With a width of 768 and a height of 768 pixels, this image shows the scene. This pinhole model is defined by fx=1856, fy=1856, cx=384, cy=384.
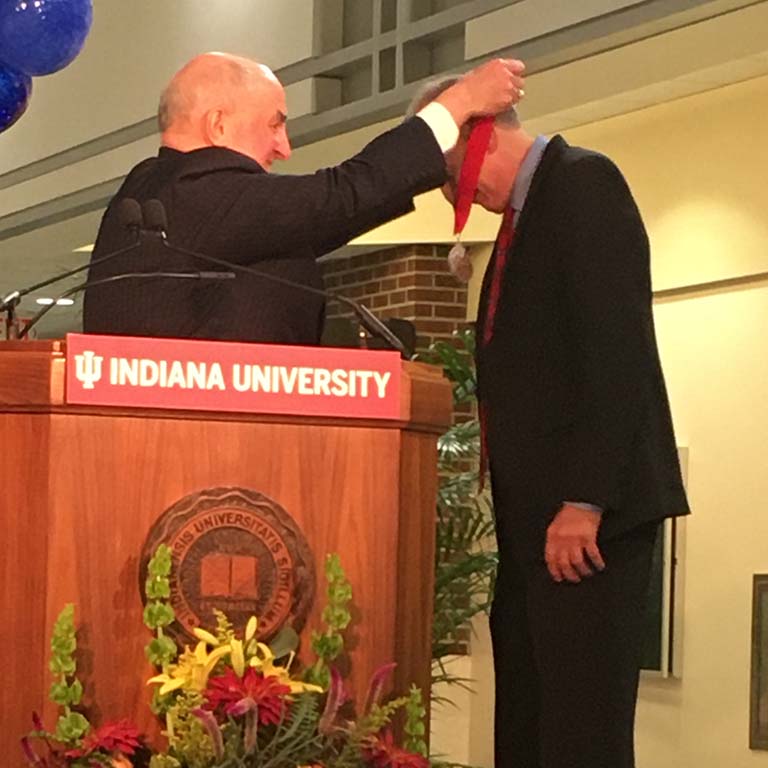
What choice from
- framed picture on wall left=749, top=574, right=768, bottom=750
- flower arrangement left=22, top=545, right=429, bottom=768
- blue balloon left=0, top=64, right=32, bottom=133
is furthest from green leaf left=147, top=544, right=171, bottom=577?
framed picture on wall left=749, top=574, right=768, bottom=750

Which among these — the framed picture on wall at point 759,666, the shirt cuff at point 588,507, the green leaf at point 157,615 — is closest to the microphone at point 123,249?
the green leaf at point 157,615

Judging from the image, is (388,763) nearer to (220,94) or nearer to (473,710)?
(220,94)

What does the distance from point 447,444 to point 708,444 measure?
5.95 ft

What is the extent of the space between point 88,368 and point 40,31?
8.43 ft

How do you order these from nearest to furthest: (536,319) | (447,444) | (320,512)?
(320,512), (536,319), (447,444)

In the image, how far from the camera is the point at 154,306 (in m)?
2.41

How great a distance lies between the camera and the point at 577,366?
108 inches

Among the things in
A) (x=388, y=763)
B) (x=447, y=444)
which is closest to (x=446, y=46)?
(x=447, y=444)

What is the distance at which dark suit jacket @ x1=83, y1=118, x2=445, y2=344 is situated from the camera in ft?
7.86

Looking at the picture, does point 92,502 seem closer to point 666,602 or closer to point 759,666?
point 759,666

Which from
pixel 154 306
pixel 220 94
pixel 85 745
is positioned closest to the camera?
pixel 85 745

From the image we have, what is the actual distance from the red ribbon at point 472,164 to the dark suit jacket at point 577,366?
9 centimetres

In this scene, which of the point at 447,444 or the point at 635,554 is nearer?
the point at 635,554

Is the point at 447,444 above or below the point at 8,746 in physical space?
above
